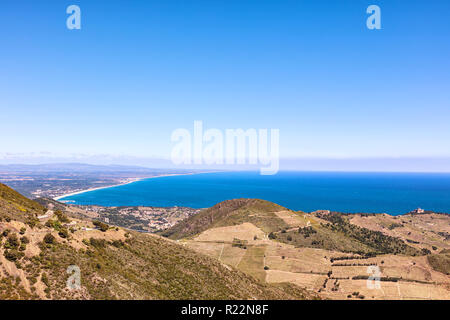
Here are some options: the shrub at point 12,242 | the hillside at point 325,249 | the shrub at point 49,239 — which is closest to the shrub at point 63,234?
the shrub at point 49,239

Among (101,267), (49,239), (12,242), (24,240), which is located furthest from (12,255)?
(101,267)

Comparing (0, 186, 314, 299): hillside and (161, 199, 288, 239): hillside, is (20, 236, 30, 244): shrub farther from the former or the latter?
(161, 199, 288, 239): hillside

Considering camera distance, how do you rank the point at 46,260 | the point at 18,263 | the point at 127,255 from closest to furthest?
the point at 18,263
the point at 46,260
the point at 127,255

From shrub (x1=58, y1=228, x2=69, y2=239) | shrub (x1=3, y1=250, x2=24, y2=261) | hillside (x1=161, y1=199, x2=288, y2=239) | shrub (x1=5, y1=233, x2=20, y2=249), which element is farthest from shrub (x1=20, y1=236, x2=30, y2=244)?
hillside (x1=161, y1=199, x2=288, y2=239)
